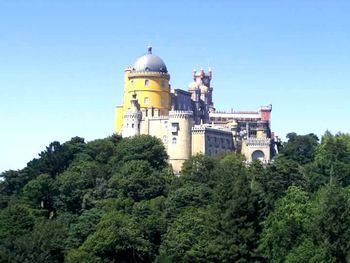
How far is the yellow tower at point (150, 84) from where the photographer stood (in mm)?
96125

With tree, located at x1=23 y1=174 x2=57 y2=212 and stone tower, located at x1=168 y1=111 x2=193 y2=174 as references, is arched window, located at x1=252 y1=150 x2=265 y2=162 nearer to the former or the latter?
stone tower, located at x1=168 y1=111 x2=193 y2=174

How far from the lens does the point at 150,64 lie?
9706 cm

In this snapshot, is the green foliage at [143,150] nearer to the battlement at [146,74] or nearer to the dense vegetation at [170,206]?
the dense vegetation at [170,206]

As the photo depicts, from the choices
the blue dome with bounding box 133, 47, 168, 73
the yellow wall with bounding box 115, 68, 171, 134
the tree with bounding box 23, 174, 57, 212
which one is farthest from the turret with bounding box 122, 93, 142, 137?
the tree with bounding box 23, 174, 57, 212

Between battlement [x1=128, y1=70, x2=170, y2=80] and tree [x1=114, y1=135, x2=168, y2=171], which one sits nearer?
tree [x1=114, y1=135, x2=168, y2=171]

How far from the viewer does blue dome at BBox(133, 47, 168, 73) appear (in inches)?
3814

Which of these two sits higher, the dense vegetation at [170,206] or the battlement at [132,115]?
the battlement at [132,115]

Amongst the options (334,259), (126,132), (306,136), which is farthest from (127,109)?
(334,259)

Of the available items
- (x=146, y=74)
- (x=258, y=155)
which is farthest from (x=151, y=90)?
(x=258, y=155)

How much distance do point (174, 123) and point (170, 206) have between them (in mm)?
A: 19045

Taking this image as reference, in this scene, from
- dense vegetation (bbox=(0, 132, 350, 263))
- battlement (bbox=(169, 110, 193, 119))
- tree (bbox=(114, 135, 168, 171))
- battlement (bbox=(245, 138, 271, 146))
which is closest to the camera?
dense vegetation (bbox=(0, 132, 350, 263))

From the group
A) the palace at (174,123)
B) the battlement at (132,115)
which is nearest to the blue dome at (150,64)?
the palace at (174,123)

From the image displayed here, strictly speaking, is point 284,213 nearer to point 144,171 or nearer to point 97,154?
point 144,171

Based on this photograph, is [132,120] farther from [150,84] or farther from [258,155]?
[258,155]
